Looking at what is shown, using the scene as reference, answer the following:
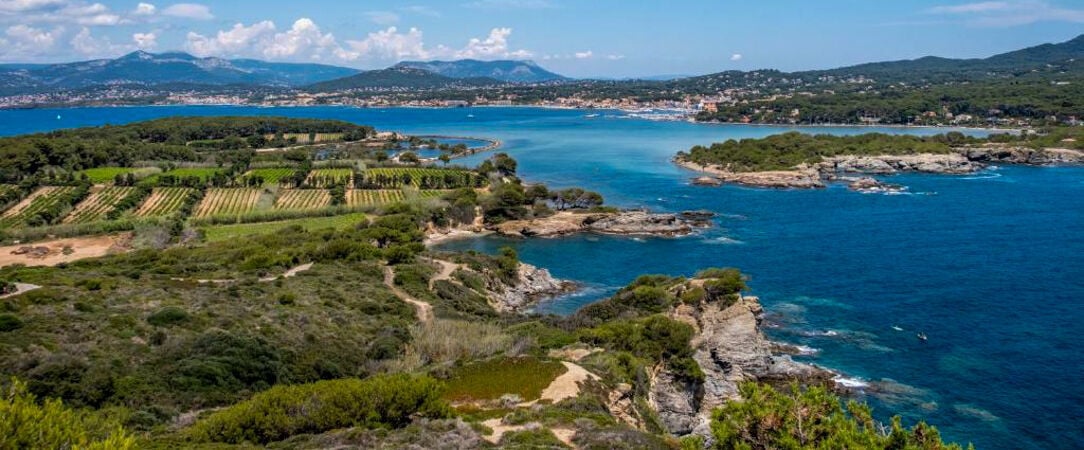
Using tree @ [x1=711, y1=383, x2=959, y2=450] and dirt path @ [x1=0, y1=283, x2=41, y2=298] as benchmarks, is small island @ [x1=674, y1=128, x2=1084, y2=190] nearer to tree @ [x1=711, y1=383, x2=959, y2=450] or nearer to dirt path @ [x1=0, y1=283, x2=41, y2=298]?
dirt path @ [x1=0, y1=283, x2=41, y2=298]

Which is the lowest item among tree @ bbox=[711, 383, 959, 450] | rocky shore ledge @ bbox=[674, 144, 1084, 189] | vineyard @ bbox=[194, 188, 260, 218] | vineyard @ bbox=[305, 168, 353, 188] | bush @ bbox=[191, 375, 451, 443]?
vineyard @ bbox=[194, 188, 260, 218]

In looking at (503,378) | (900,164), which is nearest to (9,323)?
(503,378)

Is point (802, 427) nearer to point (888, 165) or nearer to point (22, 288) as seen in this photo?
point (22, 288)

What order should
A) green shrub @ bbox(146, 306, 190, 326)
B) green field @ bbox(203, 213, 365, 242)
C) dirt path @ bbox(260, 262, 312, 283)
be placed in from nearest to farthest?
green shrub @ bbox(146, 306, 190, 326), dirt path @ bbox(260, 262, 312, 283), green field @ bbox(203, 213, 365, 242)

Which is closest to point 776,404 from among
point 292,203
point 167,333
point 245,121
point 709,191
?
point 167,333

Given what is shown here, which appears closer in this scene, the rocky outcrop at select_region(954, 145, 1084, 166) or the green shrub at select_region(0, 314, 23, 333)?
the green shrub at select_region(0, 314, 23, 333)

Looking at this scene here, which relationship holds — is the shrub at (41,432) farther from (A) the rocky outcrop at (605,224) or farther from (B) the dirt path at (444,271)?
(A) the rocky outcrop at (605,224)

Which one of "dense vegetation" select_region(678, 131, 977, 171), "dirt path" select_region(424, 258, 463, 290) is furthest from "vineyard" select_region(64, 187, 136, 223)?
"dense vegetation" select_region(678, 131, 977, 171)
